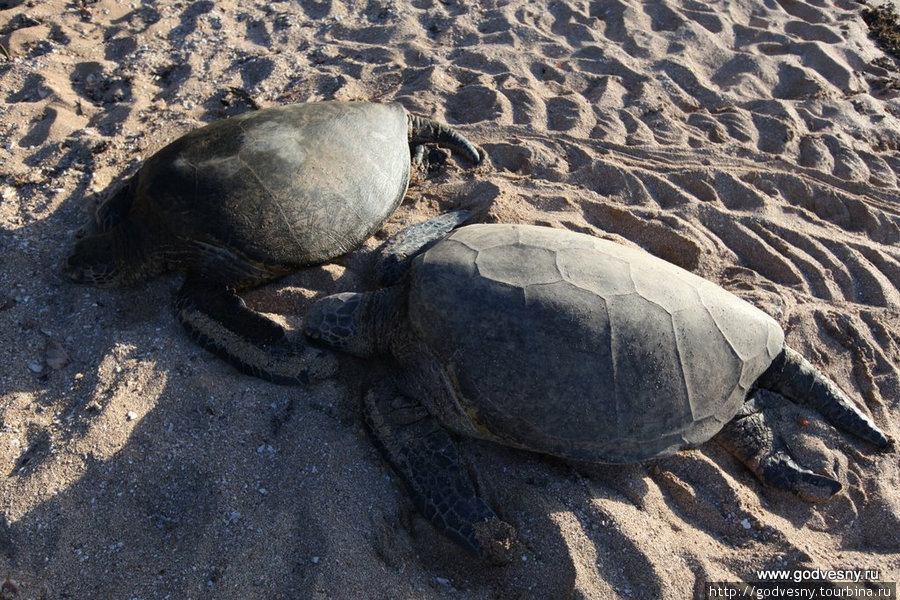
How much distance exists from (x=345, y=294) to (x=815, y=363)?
9.29 feet

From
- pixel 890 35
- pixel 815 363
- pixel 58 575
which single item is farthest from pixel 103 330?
pixel 890 35

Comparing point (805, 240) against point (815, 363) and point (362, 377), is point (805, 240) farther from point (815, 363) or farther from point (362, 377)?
point (362, 377)

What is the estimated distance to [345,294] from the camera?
10.8ft

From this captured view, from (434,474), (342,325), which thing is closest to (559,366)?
(434,474)

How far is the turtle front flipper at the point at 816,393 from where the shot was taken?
307cm

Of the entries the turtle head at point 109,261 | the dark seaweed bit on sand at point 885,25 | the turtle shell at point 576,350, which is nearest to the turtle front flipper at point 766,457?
the turtle shell at point 576,350

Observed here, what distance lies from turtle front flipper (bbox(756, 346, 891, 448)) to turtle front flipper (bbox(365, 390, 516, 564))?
5.77 feet

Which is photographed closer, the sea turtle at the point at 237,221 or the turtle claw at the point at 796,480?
the turtle claw at the point at 796,480

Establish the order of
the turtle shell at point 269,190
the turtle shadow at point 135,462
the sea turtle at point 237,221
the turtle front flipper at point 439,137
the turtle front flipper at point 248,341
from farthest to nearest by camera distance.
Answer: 1. the turtle front flipper at point 439,137
2. the turtle shell at point 269,190
3. the sea turtle at point 237,221
4. the turtle front flipper at point 248,341
5. the turtle shadow at point 135,462

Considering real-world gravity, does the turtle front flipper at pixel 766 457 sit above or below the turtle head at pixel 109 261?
above

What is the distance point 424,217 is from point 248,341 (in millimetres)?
1564

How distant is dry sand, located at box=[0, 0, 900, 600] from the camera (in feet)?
8.31

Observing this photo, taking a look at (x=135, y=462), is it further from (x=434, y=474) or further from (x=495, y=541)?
(x=495, y=541)

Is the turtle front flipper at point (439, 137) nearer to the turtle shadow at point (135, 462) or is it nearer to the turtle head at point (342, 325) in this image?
the turtle head at point (342, 325)
